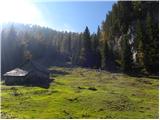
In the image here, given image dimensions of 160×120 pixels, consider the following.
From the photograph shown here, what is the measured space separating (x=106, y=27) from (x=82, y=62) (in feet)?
48.2

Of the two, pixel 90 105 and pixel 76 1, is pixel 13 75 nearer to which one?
pixel 90 105

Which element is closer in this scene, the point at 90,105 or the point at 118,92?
the point at 90,105

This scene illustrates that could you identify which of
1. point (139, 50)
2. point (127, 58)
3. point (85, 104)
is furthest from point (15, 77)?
point (139, 50)

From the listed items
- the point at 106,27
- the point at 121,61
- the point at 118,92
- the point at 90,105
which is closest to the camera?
the point at 90,105

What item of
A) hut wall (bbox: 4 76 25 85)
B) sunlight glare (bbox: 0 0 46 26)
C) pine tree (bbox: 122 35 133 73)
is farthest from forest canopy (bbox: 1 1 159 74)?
sunlight glare (bbox: 0 0 46 26)

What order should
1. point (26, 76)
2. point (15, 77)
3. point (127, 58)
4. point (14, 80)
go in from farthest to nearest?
point (127, 58) < point (26, 76) < point (15, 77) < point (14, 80)

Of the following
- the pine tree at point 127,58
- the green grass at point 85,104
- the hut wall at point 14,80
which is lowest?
the green grass at point 85,104

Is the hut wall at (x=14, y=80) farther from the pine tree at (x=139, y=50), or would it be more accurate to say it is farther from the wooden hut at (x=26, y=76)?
the pine tree at (x=139, y=50)

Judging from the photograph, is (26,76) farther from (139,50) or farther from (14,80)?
(139,50)

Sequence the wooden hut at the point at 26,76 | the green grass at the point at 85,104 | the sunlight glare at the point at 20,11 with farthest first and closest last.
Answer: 1. the wooden hut at the point at 26,76
2. the green grass at the point at 85,104
3. the sunlight glare at the point at 20,11

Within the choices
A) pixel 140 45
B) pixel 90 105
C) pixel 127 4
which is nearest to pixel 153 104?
pixel 90 105

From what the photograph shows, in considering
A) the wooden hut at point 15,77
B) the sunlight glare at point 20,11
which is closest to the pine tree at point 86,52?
the wooden hut at point 15,77

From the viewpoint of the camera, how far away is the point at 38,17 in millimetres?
25594

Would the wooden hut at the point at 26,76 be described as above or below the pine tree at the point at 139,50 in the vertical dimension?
below
